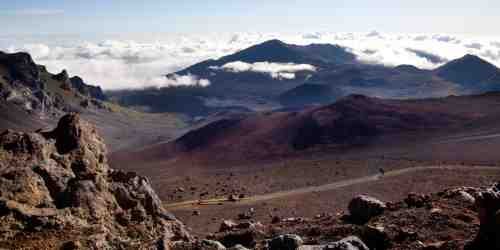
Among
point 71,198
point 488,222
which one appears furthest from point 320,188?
point 488,222

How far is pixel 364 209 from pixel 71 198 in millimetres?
10369

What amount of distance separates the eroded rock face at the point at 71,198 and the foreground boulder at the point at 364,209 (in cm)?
632

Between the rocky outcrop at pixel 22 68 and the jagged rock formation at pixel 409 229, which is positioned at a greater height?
the rocky outcrop at pixel 22 68

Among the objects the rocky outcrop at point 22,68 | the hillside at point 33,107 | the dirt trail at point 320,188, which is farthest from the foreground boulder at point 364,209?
the rocky outcrop at point 22,68

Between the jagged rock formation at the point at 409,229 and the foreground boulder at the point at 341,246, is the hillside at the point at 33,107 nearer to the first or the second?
the jagged rock formation at the point at 409,229

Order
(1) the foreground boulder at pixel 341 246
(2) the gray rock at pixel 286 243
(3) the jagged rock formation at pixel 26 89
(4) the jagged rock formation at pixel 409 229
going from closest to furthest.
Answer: (1) the foreground boulder at pixel 341 246 → (4) the jagged rock formation at pixel 409 229 → (2) the gray rock at pixel 286 243 → (3) the jagged rock formation at pixel 26 89

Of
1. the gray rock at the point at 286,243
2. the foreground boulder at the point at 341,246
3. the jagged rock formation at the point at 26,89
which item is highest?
the jagged rock formation at the point at 26,89

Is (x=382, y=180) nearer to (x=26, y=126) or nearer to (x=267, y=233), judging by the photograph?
(x=267, y=233)

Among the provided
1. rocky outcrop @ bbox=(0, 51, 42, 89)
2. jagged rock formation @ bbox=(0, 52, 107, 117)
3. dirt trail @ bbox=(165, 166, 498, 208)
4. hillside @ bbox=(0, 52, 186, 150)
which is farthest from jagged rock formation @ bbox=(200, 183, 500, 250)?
rocky outcrop @ bbox=(0, 51, 42, 89)

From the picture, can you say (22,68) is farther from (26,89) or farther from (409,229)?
(409,229)

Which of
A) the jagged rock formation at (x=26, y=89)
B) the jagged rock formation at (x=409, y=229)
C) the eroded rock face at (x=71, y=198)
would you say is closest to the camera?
the jagged rock formation at (x=409, y=229)

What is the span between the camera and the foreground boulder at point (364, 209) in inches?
795

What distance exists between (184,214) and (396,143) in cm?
4301

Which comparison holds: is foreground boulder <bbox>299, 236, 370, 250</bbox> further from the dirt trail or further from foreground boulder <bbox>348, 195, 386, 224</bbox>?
the dirt trail
